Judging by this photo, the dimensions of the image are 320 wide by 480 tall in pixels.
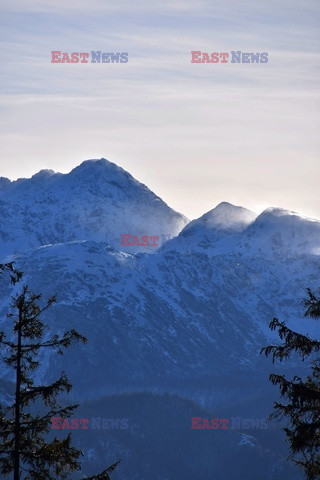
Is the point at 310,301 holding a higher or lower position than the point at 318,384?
higher

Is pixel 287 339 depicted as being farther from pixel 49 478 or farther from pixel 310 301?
pixel 49 478

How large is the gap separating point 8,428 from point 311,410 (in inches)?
431

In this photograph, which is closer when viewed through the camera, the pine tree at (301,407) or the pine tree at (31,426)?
the pine tree at (301,407)

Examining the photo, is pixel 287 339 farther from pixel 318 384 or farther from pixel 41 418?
pixel 41 418

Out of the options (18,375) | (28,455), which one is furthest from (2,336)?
(28,455)

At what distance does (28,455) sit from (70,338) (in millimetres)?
4669

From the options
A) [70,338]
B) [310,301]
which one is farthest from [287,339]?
[70,338]

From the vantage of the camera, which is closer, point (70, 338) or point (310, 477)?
point (310, 477)

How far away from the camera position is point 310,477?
136ft

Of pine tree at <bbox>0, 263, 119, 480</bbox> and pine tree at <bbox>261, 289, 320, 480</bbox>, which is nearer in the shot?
pine tree at <bbox>261, 289, 320, 480</bbox>

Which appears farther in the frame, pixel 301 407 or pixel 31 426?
pixel 31 426

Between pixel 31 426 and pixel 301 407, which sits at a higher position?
pixel 301 407

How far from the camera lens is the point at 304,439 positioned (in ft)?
135

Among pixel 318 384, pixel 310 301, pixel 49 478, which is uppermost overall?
pixel 310 301
